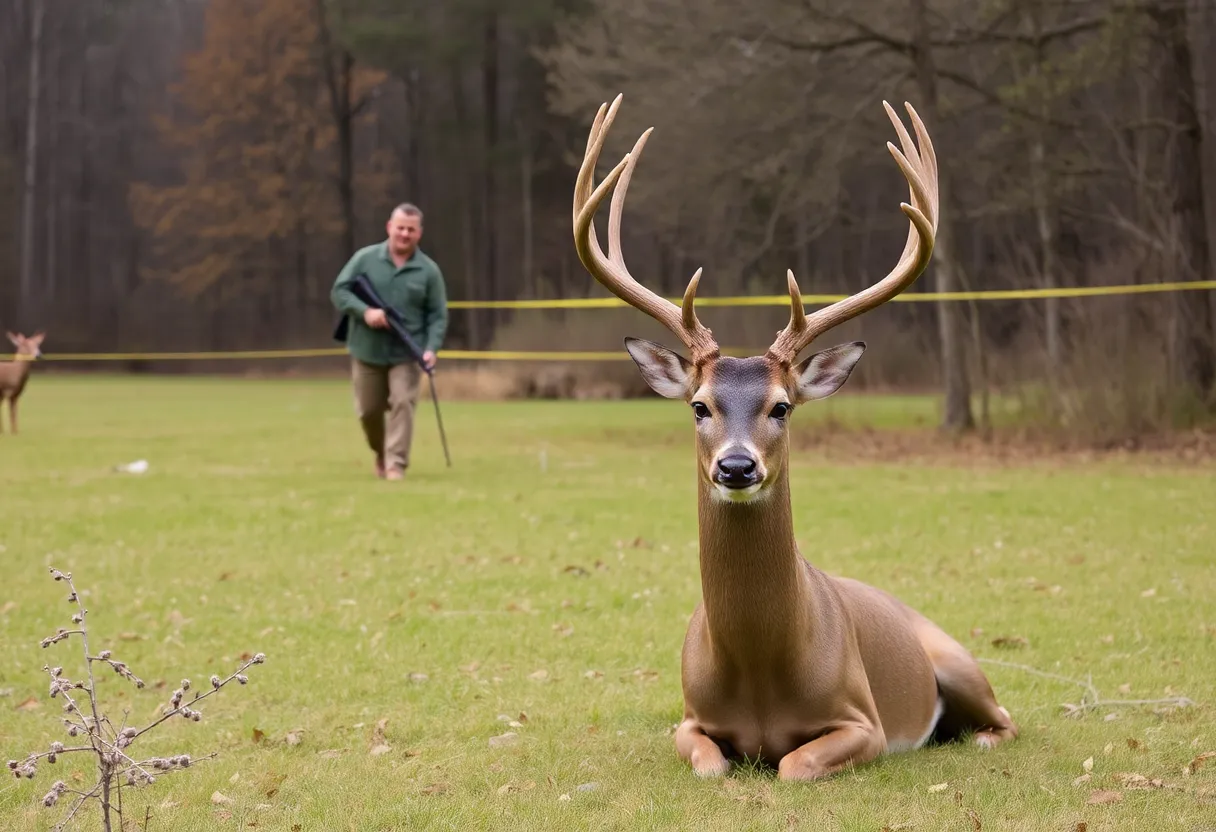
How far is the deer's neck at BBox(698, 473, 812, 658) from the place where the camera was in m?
4.73

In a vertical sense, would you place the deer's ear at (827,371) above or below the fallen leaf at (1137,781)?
above

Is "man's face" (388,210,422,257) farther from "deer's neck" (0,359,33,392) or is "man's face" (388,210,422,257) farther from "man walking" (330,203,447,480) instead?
"deer's neck" (0,359,33,392)

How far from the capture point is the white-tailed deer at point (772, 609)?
4.73 meters

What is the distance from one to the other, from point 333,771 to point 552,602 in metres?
3.26

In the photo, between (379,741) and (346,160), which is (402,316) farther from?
(346,160)

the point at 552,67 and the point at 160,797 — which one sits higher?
the point at 552,67

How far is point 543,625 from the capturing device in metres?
7.73

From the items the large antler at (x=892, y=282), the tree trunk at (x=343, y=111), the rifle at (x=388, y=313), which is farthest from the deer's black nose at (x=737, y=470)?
the tree trunk at (x=343, y=111)

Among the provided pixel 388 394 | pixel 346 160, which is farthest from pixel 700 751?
pixel 346 160

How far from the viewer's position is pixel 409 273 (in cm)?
1389

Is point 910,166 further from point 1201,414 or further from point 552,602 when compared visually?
point 1201,414

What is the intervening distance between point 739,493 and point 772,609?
0.43 metres

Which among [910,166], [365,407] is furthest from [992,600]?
[365,407]

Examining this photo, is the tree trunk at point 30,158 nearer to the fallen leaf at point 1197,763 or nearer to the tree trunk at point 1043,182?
the tree trunk at point 1043,182
